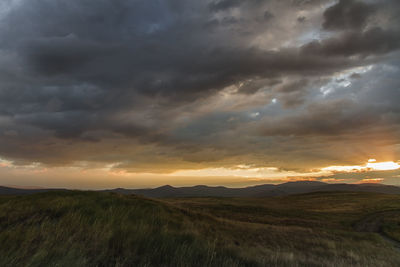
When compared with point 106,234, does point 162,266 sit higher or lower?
lower

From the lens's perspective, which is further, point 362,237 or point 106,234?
point 362,237

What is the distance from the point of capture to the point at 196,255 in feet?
20.9

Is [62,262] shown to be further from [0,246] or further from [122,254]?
[0,246]

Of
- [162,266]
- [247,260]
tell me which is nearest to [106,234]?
[162,266]

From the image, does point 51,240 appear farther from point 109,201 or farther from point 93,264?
point 109,201

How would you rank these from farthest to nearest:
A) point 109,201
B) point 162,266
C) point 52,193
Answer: point 52,193 → point 109,201 → point 162,266

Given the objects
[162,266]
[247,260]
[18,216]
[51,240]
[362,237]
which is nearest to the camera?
[162,266]

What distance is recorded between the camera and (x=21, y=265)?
429 cm

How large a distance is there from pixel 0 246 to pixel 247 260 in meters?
6.17

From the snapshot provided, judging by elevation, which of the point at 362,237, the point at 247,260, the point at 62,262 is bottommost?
Answer: the point at 362,237

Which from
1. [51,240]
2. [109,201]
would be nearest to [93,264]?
[51,240]

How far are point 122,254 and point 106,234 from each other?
A: 104 centimetres

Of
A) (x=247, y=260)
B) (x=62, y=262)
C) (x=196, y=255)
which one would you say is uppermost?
(x=62, y=262)

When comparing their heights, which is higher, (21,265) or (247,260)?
(21,265)
